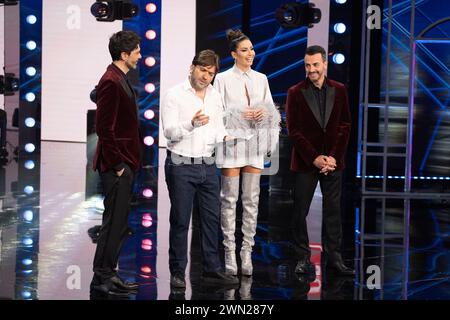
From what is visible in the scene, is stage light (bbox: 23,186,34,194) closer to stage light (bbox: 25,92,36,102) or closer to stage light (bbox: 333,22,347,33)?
stage light (bbox: 25,92,36,102)

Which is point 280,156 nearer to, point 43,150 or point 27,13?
point 27,13

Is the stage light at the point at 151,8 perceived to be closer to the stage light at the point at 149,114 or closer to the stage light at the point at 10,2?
the stage light at the point at 149,114

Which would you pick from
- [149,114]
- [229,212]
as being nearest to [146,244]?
[229,212]

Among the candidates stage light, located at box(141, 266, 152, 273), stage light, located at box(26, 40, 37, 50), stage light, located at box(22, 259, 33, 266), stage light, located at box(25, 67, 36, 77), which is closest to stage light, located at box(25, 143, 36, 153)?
stage light, located at box(25, 67, 36, 77)

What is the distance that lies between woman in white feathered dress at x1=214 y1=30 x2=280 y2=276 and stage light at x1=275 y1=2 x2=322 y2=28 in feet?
12.9

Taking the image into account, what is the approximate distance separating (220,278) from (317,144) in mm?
1072

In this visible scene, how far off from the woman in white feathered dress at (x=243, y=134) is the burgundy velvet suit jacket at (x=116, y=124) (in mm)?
663

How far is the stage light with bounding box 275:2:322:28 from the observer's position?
9047 millimetres

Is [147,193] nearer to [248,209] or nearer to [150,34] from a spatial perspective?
[150,34]

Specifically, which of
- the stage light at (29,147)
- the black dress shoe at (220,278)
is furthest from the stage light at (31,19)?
the black dress shoe at (220,278)

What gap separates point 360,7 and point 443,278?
4428mm

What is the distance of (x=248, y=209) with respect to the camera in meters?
5.24

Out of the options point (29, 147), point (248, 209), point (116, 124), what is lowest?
point (248, 209)

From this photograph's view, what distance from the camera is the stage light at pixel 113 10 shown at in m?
9.86
